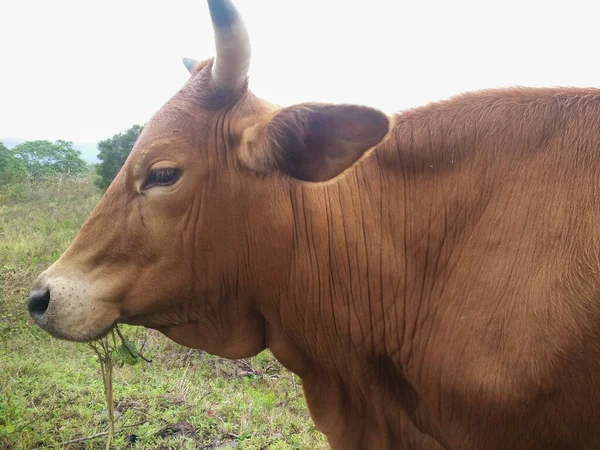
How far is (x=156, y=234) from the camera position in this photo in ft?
8.55

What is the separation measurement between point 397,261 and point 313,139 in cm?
80

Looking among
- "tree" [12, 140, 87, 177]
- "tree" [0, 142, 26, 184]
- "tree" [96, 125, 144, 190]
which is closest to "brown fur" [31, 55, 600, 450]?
"tree" [96, 125, 144, 190]

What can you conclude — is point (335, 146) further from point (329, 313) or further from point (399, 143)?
point (329, 313)

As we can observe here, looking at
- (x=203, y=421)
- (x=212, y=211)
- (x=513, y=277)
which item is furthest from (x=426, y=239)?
(x=203, y=421)

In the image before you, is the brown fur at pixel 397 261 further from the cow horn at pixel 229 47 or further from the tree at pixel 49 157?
the tree at pixel 49 157

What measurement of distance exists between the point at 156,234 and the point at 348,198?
111 cm

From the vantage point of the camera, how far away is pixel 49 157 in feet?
88.0

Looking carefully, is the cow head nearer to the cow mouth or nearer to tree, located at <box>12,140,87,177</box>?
the cow mouth

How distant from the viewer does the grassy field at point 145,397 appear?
441cm

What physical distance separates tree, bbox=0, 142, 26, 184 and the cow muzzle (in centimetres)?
2516

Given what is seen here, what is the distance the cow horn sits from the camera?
7.58 ft

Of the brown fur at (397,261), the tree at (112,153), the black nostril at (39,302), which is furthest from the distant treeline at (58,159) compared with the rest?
the brown fur at (397,261)

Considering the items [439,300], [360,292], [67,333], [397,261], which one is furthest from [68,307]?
[439,300]

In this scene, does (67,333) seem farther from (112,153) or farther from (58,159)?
(58,159)
